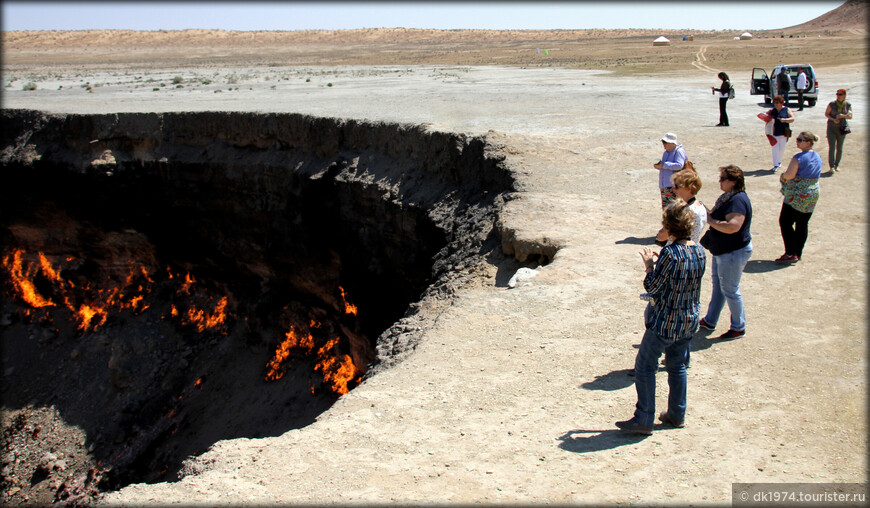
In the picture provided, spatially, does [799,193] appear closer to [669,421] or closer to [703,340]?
[703,340]

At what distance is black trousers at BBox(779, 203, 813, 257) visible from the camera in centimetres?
784

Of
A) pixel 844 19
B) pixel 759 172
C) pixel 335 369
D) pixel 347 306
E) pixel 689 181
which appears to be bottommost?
pixel 335 369

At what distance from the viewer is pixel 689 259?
4379 millimetres

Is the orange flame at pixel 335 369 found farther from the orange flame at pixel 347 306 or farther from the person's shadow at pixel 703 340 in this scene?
the person's shadow at pixel 703 340

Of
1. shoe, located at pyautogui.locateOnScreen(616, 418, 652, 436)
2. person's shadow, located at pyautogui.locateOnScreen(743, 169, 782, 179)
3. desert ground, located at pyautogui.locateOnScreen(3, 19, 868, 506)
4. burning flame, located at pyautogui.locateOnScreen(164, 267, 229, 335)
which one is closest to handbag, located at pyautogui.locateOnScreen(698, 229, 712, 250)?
desert ground, located at pyautogui.locateOnScreen(3, 19, 868, 506)

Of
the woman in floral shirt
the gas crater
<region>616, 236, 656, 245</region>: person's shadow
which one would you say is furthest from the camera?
the gas crater

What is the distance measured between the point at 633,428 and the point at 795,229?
4.65 meters

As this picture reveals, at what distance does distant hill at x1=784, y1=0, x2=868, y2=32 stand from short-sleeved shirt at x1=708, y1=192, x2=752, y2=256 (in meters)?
94.9

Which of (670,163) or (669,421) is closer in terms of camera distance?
(669,421)

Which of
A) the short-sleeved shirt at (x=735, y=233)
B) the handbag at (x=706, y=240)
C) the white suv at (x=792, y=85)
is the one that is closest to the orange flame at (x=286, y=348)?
the handbag at (x=706, y=240)

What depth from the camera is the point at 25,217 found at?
64.6 ft

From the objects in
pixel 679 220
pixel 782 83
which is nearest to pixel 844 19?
pixel 782 83

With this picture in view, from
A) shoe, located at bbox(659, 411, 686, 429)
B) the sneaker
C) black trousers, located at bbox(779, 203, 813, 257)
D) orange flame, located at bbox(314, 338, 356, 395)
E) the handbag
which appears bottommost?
orange flame, located at bbox(314, 338, 356, 395)

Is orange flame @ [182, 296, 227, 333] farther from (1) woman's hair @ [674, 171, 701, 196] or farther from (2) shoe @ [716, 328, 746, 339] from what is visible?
(1) woman's hair @ [674, 171, 701, 196]
